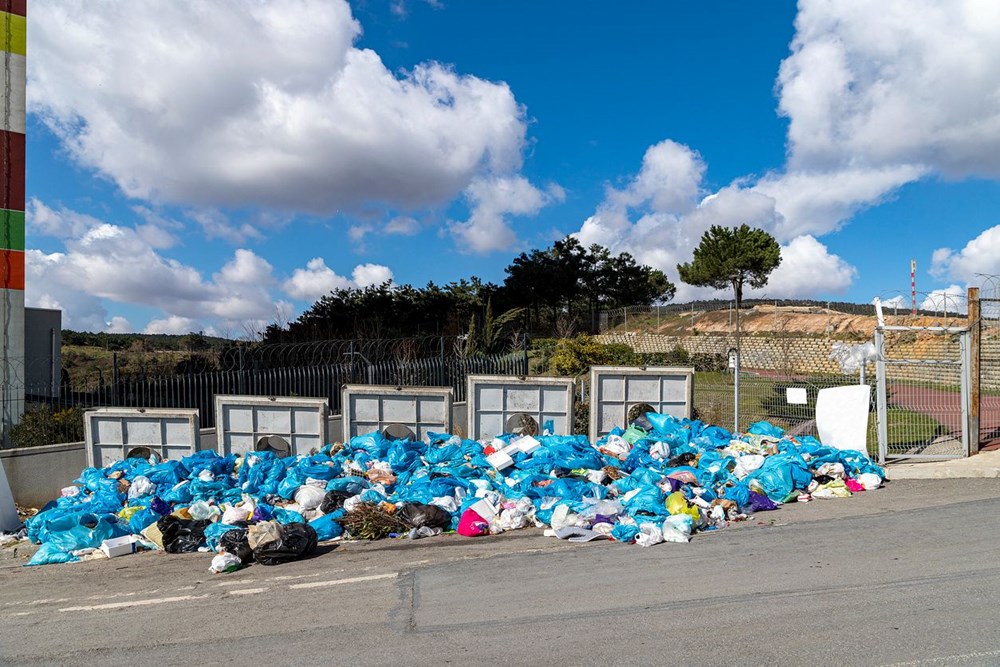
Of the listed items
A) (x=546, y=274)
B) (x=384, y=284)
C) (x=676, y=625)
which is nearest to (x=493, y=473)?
(x=676, y=625)

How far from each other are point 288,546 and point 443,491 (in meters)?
2.18

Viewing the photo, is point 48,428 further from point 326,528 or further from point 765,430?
point 765,430

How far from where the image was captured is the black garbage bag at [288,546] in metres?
6.86

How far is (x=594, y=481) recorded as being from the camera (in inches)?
353

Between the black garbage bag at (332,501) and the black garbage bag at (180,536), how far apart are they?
1.37m

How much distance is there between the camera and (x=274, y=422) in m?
11.2

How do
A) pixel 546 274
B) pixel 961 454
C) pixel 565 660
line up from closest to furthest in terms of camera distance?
pixel 565 660
pixel 961 454
pixel 546 274

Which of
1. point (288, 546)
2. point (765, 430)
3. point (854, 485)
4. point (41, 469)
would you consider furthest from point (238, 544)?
point (765, 430)

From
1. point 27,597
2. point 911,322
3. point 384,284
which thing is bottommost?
point 27,597

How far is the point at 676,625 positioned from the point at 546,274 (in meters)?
38.4

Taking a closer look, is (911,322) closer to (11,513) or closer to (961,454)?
(961,454)

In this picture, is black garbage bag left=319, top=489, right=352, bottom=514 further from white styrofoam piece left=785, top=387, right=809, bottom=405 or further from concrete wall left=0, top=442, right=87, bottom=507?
white styrofoam piece left=785, top=387, right=809, bottom=405

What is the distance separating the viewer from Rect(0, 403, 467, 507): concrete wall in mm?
10469

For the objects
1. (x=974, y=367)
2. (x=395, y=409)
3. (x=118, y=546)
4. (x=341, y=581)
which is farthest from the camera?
(x=395, y=409)
